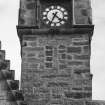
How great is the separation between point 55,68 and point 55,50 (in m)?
0.56

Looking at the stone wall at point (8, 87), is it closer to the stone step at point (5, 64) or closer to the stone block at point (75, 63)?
the stone step at point (5, 64)

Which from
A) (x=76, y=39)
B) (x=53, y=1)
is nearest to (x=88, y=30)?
(x=76, y=39)

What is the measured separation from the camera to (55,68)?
1606cm

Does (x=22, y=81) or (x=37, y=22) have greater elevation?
(x=37, y=22)

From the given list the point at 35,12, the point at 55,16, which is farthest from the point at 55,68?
the point at 35,12

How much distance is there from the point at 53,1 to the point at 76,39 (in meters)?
1.48

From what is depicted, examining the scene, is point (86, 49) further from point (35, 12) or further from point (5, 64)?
point (5, 64)

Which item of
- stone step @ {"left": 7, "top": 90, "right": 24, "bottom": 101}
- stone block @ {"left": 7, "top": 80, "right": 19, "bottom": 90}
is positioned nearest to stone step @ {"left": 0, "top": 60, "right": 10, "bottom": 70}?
stone block @ {"left": 7, "top": 80, "right": 19, "bottom": 90}

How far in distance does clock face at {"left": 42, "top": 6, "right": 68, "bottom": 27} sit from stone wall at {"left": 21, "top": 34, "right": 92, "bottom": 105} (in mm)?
530

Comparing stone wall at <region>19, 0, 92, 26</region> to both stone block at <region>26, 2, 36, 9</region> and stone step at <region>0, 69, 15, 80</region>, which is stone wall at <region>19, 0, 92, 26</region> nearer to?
stone block at <region>26, 2, 36, 9</region>

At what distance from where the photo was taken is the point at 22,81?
16.0 meters

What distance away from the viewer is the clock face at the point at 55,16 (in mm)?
16781

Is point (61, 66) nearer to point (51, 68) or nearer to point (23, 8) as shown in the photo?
point (51, 68)

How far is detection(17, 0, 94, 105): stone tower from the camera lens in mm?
15742
